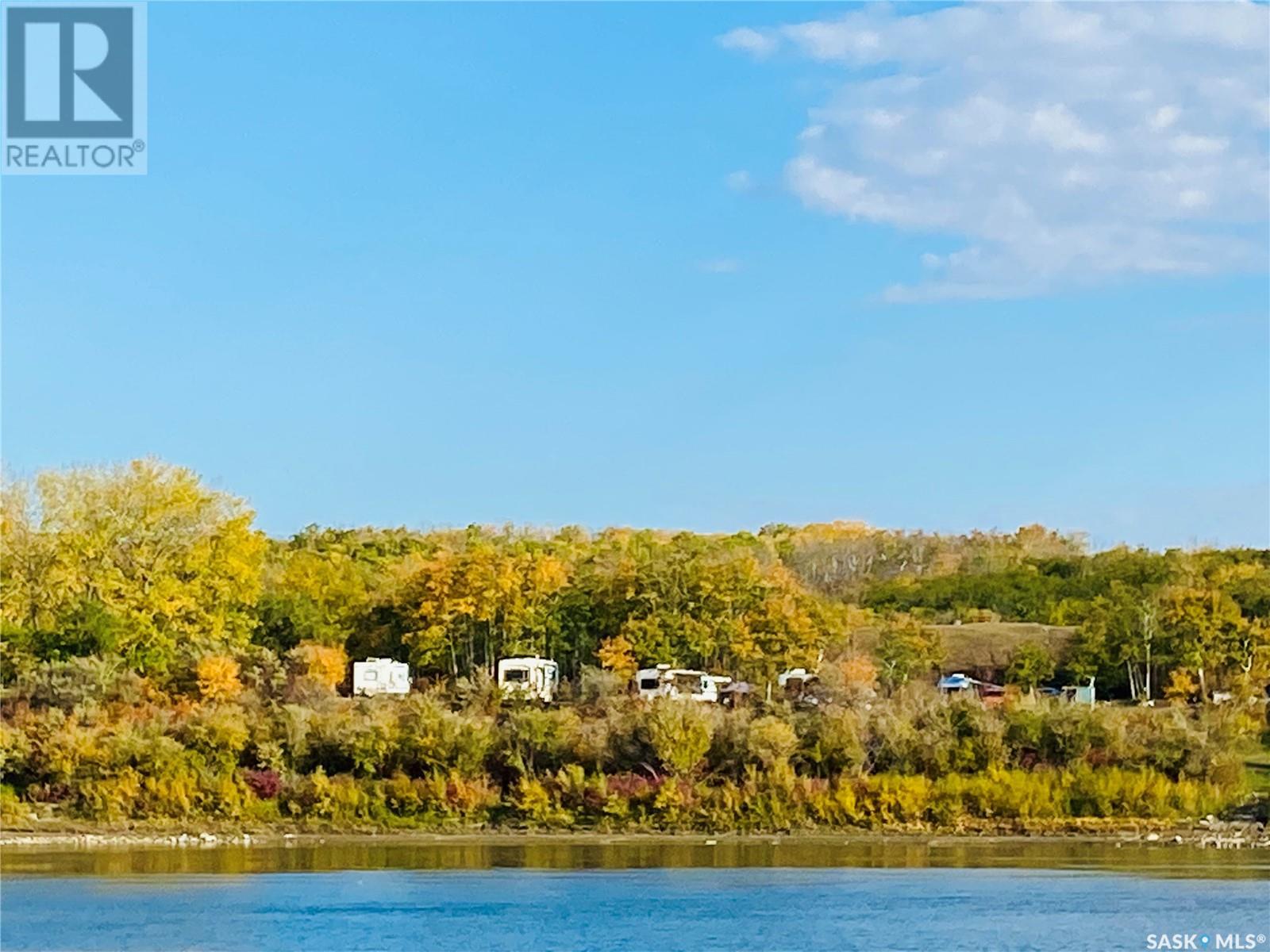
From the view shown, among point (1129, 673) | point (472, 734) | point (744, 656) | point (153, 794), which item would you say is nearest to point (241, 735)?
point (153, 794)

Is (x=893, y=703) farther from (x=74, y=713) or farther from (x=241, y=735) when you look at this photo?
(x=74, y=713)

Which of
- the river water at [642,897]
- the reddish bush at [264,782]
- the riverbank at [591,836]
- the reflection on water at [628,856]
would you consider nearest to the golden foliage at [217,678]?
the reddish bush at [264,782]

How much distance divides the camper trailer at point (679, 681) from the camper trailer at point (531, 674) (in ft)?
10.1

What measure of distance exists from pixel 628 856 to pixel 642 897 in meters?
9.21

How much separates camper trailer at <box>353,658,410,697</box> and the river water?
19991 millimetres

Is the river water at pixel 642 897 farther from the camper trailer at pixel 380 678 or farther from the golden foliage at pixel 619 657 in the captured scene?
the camper trailer at pixel 380 678

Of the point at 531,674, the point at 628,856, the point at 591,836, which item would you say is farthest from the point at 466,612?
the point at 628,856

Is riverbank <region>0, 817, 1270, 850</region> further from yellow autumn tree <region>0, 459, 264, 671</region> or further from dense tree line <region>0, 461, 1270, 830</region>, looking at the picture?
yellow autumn tree <region>0, 459, 264, 671</region>

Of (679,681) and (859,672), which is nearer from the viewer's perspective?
(679,681)

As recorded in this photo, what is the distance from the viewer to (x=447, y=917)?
116 ft

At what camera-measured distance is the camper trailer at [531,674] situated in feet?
227

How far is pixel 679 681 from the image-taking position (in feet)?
221

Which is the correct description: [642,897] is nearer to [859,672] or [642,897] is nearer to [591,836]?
Result: [591,836]

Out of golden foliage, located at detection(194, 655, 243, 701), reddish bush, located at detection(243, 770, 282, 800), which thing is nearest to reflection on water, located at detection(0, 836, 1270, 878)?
reddish bush, located at detection(243, 770, 282, 800)
